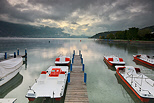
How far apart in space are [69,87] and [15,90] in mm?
7876

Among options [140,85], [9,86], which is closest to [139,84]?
[140,85]

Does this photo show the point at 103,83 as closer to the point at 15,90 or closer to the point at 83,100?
the point at 83,100

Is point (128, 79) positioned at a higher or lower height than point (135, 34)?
lower

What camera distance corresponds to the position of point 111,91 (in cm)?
1231

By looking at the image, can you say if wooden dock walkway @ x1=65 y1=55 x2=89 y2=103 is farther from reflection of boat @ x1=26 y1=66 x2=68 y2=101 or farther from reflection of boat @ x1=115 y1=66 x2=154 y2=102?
reflection of boat @ x1=115 y1=66 x2=154 y2=102

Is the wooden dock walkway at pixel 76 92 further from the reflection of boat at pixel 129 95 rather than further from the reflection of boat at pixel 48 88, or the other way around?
the reflection of boat at pixel 129 95

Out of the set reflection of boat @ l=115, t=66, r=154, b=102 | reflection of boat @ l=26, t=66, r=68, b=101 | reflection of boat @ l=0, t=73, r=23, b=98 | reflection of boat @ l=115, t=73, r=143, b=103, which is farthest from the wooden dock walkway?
reflection of boat @ l=0, t=73, r=23, b=98

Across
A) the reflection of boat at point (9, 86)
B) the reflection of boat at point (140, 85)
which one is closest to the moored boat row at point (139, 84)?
the reflection of boat at point (140, 85)

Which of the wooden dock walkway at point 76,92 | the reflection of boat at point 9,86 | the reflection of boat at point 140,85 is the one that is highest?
the reflection of boat at point 140,85

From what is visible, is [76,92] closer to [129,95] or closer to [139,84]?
[129,95]

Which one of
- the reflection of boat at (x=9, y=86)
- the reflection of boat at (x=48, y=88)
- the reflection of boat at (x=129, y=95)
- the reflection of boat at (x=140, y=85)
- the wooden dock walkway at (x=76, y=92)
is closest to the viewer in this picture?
the reflection of boat at (x=48, y=88)

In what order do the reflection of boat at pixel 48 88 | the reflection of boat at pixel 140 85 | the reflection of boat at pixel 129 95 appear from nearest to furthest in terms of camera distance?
the reflection of boat at pixel 48 88 → the reflection of boat at pixel 140 85 → the reflection of boat at pixel 129 95

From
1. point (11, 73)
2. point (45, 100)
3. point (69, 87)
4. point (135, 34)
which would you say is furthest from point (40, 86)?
point (135, 34)

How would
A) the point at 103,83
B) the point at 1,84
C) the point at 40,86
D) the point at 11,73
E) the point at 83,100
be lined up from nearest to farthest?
the point at 83,100 < the point at 40,86 < the point at 1,84 < the point at 103,83 < the point at 11,73
